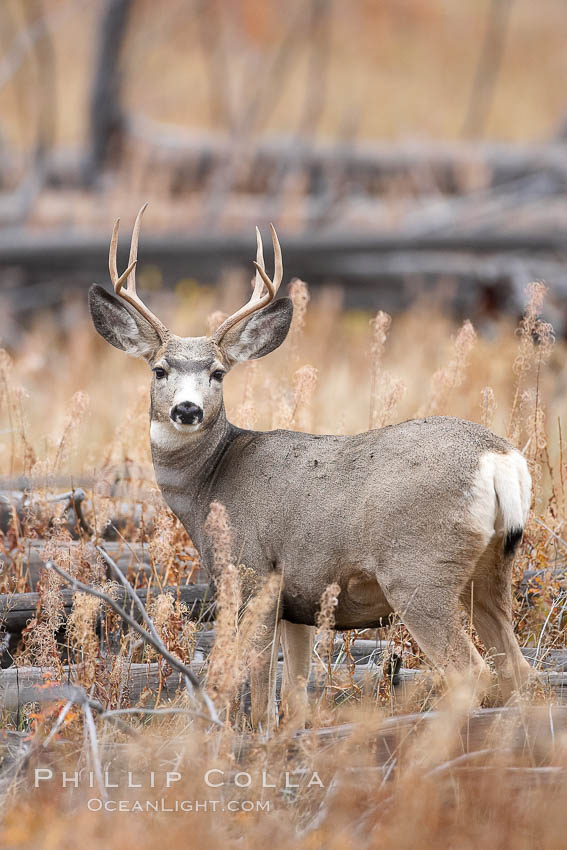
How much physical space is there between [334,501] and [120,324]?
145 cm

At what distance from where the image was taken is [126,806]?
3125mm

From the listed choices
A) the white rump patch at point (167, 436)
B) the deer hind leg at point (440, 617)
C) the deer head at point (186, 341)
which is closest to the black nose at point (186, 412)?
the deer head at point (186, 341)

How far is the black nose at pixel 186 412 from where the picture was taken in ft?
14.1

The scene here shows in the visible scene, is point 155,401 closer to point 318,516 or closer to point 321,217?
point 318,516

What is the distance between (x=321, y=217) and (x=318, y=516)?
593cm

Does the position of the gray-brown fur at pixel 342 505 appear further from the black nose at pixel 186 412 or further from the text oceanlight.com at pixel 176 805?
the text oceanlight.com at pixel 176 805

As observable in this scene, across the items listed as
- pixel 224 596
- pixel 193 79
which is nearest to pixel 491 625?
pixel 224 596

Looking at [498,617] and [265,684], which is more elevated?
[498,617]

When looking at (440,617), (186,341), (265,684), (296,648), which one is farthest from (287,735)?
(186,341)

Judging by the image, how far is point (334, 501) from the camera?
157 inches

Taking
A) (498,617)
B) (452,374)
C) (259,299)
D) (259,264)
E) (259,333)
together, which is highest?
(259,264)

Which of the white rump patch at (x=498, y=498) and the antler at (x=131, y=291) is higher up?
the antler at (x=131, y=291)

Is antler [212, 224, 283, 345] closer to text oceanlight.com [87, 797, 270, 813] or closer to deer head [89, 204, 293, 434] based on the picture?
deer head [89, 204, 293, 434]

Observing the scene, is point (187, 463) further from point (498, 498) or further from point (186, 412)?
point (498, 498)
